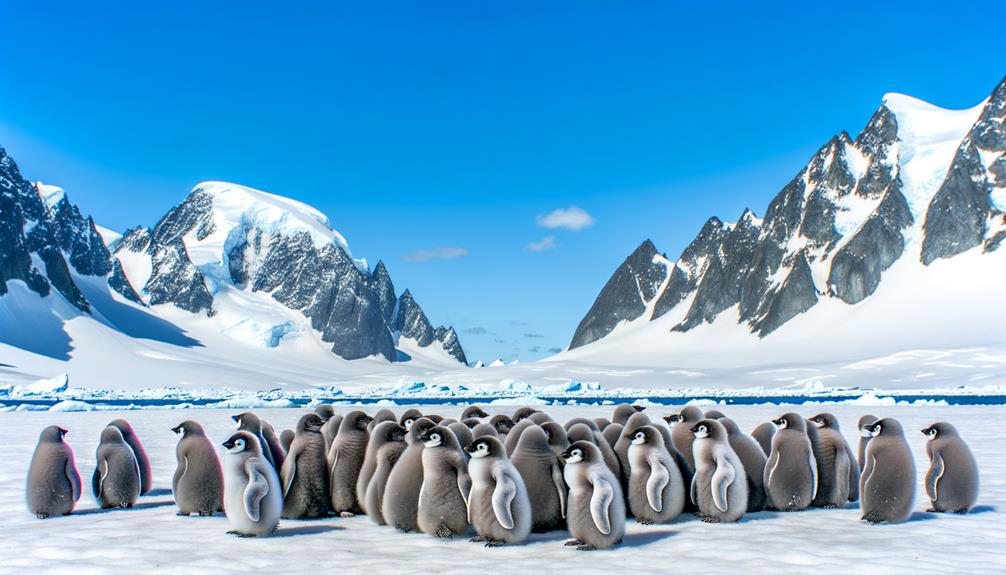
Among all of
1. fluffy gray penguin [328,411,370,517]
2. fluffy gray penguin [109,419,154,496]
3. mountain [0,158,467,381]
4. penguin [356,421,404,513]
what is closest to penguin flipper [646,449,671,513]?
penguin [356,421,404,513]

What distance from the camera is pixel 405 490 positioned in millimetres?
9219

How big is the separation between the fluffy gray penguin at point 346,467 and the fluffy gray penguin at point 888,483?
6346 millimetres

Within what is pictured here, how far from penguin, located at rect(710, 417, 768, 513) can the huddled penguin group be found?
0.06 ft

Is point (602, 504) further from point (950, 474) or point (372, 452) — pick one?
point (950, 474)

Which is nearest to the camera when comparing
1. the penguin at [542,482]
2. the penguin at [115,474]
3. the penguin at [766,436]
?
the penguin at [542,482]

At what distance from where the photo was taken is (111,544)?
8.12 m

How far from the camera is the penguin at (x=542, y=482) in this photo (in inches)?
352

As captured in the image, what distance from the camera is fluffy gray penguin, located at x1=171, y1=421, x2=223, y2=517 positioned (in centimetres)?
1036

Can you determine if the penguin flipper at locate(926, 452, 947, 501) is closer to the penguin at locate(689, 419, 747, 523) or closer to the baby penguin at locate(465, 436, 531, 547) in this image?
the penguin at locate(689, 419, 747, 523)

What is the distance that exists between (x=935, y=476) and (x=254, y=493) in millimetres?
8480

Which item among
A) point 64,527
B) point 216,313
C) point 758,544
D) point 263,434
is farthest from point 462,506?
point 216,313

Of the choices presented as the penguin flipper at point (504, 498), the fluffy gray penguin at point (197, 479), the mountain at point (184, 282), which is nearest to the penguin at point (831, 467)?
the penguin flipper at point (504, 498)

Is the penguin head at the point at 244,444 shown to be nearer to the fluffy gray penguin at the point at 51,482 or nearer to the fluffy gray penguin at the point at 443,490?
the fluffy gray penguin at the point at 443,490

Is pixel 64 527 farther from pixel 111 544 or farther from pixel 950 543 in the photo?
pixel 950 543
